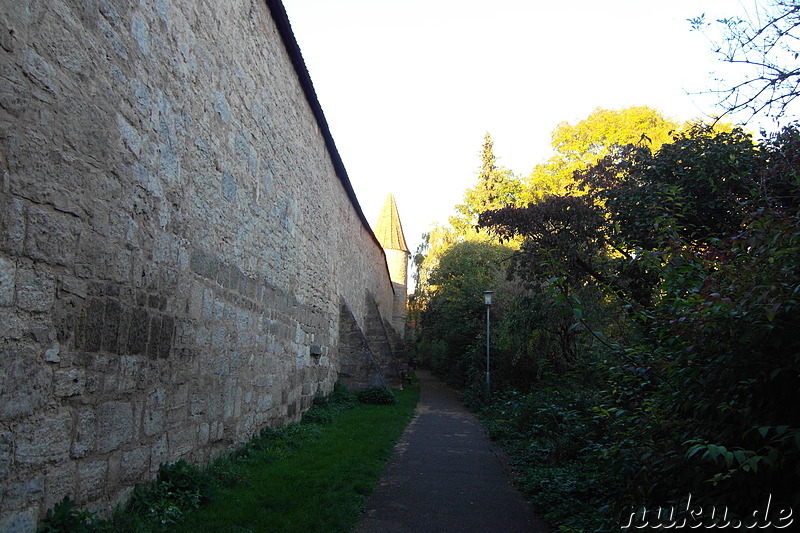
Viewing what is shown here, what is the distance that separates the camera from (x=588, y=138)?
1026 inches

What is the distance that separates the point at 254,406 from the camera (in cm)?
694

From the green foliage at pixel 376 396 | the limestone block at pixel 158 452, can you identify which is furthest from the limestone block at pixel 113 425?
the green foliage at pixel 376 396

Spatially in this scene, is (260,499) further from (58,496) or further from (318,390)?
(318,390)

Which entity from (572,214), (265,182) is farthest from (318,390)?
(572,214)

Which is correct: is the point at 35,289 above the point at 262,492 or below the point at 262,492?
above

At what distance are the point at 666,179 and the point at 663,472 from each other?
7.12 meters

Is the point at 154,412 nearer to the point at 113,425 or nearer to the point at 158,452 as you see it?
the point at 158,452

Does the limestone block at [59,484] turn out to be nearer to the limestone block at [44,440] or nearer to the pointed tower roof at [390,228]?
the limestone block at [44,440]

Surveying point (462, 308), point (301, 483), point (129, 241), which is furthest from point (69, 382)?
point (462, 308)

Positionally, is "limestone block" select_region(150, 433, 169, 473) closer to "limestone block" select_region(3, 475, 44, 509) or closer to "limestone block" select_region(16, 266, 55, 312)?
"limestone block" select_region(3, 475, 44, 509)

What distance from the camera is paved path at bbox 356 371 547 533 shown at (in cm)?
452

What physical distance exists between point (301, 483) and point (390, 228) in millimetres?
40838

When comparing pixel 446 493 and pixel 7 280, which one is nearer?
pixel 7 280

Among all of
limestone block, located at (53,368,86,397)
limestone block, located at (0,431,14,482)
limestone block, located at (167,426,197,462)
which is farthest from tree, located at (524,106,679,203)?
limestone block, located at (0,431,14,482)
